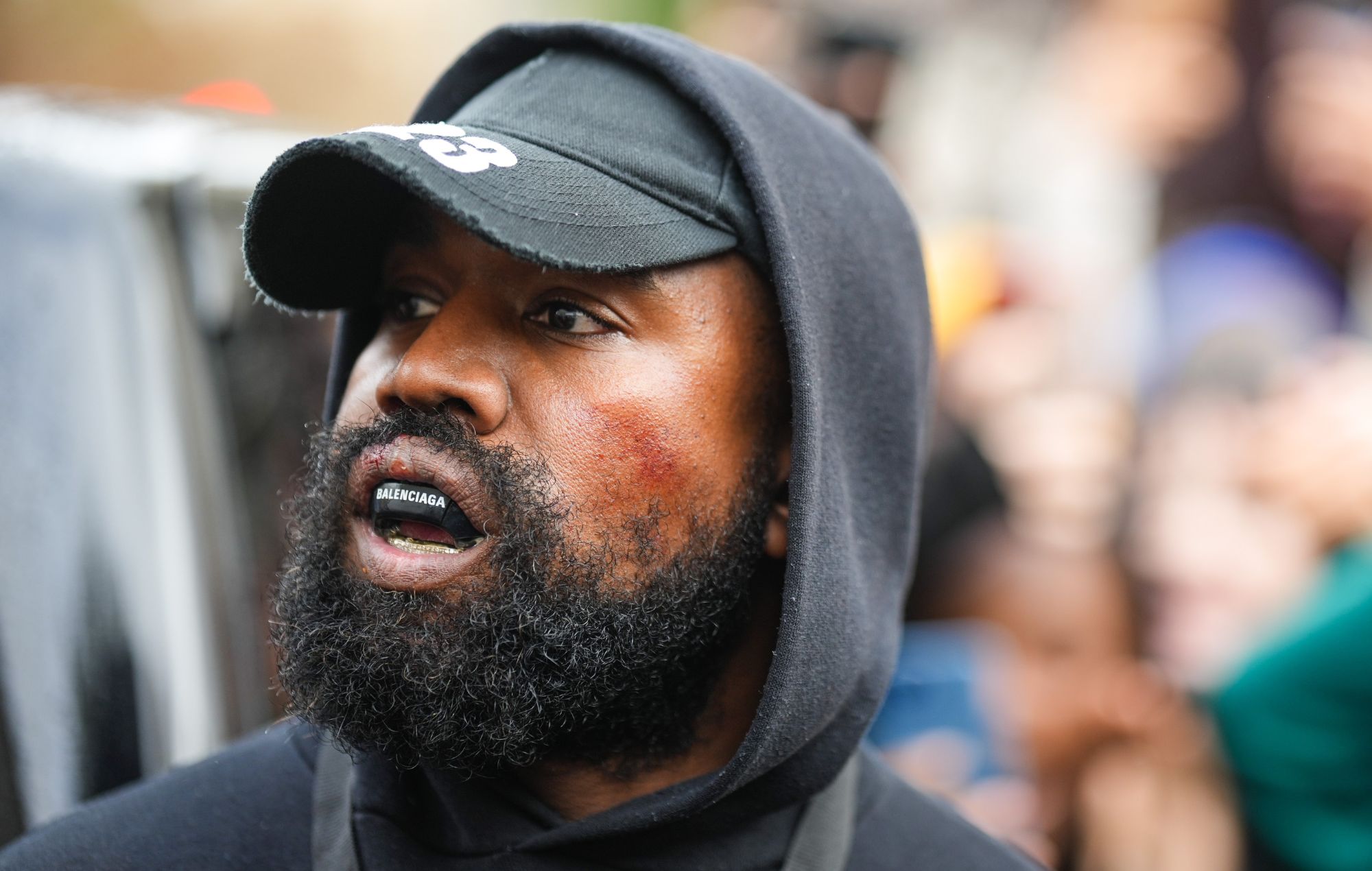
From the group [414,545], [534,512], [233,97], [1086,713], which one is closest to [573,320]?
[534,512]

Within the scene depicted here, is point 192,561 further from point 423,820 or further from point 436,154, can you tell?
point 436,154

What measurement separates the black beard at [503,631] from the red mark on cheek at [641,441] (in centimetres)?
6

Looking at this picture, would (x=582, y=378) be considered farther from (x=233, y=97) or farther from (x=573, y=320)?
(x=233, y=97)

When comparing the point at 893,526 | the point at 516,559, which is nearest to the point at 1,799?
the point at 516,559

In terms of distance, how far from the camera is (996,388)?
4.26 metres

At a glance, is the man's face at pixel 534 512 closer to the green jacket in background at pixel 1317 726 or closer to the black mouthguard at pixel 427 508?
the black mouthguard at pixel 427 508

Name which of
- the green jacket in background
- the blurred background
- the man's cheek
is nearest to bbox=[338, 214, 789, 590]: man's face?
the man's cheek

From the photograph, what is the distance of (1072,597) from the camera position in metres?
3.82

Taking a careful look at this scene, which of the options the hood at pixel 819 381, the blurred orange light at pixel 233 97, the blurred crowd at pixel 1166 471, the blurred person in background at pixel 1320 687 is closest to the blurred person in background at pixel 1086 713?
the blurred crowd at pixel 1166 471

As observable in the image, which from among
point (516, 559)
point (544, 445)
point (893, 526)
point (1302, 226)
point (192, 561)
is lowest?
point (1302, 226)

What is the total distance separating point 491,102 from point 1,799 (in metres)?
1.50

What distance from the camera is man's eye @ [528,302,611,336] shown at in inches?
69.7

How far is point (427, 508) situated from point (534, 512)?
15 cm

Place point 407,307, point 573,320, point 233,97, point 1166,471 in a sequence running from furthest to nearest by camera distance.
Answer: point 1166,471
point 233,97
point 407,307
point 573,320
